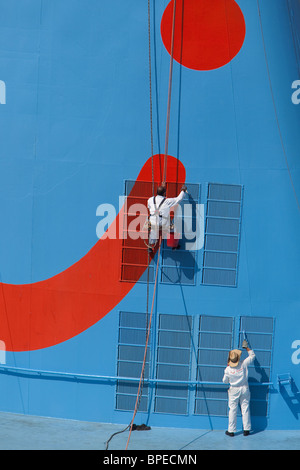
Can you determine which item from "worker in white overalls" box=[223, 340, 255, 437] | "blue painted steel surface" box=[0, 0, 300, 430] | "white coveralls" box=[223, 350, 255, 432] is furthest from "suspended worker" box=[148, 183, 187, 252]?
"white coveralls" box=[223, 350, 255, 432]

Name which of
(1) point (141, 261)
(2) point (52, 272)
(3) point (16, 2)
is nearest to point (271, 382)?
(1) point (141, 261)

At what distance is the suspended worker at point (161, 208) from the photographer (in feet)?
21.2

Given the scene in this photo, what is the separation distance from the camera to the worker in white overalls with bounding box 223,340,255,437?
645cm

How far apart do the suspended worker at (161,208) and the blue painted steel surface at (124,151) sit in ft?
1.22

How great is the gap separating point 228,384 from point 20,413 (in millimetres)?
2512

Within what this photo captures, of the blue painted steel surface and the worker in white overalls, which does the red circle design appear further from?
the worker in white overalls

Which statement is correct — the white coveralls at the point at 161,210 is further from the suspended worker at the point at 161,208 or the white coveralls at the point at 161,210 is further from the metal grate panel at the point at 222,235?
the metal grate panel at the point at 222,235

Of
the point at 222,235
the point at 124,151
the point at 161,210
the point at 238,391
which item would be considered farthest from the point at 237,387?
the point at 124,151

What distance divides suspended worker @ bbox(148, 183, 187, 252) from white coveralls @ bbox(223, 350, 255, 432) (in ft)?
5.82

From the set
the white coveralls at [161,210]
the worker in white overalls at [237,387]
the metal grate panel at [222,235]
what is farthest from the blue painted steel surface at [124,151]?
the white coveralls at [161,210]

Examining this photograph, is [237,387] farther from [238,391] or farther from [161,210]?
[161,210]

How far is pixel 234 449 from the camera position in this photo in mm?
6211

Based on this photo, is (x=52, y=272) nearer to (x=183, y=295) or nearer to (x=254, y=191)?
(x=183, y=295)

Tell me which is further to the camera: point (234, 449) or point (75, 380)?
point (75, 380)
